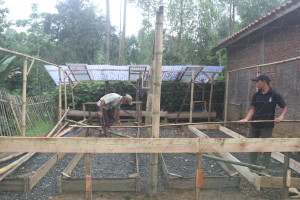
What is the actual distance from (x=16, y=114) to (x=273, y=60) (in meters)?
7.64

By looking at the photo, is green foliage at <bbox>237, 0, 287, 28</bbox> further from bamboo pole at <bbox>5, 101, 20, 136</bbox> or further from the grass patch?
bamboo pole at <bbox>5, 101, 20, 136</bbox>

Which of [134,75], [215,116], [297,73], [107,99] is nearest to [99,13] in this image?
[134,75]

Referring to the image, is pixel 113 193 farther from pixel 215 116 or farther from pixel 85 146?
pixel 215 116

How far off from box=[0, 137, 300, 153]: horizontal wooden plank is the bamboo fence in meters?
3.67

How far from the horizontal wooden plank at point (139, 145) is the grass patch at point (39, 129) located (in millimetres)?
4786

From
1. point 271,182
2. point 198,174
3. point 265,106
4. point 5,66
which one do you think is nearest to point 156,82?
point 198,174

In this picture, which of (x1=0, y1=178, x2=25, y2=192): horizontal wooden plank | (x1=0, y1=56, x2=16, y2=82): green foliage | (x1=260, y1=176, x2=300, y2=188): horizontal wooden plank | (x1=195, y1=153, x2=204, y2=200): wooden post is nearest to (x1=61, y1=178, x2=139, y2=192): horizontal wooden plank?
(x1=0, y1=178, x2=25, y2=192): horizontal wooden plank

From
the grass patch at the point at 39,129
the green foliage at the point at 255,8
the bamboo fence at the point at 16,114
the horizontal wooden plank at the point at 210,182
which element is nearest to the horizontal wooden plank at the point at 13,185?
the horizontal wooden plank at the point at 210,182

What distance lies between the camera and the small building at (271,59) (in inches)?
197

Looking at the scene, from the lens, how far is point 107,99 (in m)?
5.75

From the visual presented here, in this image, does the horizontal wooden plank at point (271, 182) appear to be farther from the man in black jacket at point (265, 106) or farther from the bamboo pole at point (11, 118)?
the bamboo pole at point (11, 118)

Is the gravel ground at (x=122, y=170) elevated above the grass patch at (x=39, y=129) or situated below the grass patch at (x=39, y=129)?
below

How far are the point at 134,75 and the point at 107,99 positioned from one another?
355 centimetres

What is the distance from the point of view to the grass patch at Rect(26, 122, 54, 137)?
6606 mm
